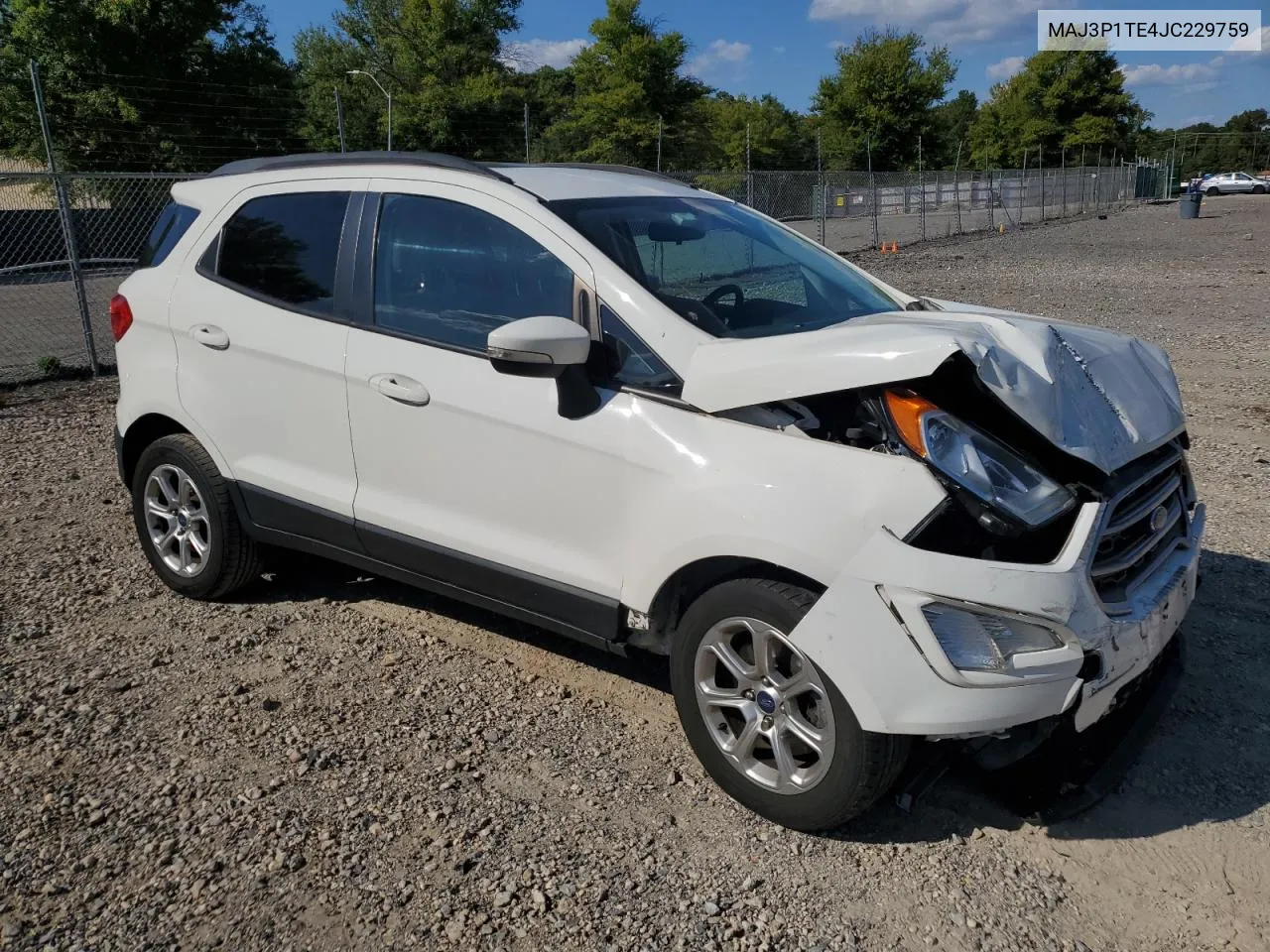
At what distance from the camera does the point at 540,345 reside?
10.2 ft

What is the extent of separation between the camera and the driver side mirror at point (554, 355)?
3.12 meters

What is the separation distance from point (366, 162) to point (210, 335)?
39.0 inches

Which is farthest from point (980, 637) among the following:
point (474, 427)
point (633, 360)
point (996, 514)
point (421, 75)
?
Answer: point (421, 75)

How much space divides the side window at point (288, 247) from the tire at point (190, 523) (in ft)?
2.65

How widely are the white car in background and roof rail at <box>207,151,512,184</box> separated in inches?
3025

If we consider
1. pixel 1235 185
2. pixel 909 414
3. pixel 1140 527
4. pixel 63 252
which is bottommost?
pixel 1140 527

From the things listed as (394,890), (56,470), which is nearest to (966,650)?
(394,890)

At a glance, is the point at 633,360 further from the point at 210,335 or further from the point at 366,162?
the point at 210,335

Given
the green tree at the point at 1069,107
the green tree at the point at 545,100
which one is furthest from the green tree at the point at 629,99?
the green tree at the point at 1069,107

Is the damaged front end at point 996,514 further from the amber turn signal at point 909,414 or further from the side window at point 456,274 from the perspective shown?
the side window at point 456,274

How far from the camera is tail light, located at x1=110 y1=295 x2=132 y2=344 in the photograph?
467 cm

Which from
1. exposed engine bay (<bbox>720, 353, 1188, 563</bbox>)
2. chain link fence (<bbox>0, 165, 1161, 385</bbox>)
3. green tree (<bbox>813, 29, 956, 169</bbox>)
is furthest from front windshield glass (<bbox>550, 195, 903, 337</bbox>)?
green tree (<bbox>813, 29, 956, 169</bbox>)

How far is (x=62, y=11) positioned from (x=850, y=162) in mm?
45714

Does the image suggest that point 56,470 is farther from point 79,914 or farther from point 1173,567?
point 1173,567
